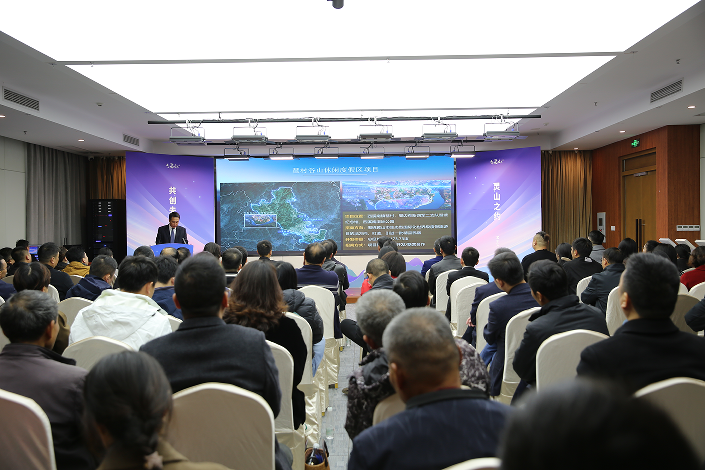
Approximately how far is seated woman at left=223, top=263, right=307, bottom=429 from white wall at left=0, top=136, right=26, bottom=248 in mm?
8170

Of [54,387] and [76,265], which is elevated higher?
[76,265]

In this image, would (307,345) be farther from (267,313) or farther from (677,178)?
(677,178)

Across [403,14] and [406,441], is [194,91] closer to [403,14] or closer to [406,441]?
[403,14]

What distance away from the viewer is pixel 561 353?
6.65ft

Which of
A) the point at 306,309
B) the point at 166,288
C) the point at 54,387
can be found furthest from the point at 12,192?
the point at 54,387

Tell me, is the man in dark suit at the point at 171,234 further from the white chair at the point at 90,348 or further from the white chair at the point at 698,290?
the white chair at the point at 698,290

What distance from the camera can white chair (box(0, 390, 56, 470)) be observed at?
4.32ft

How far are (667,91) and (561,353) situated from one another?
6.04m

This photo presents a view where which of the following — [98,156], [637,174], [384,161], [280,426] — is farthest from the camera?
[98,156]

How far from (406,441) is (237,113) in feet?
25.7

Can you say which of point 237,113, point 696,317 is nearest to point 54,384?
point 696,317

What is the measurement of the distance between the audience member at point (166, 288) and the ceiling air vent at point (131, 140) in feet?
23.4

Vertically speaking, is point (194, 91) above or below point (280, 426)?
above

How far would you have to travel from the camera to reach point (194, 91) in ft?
23.5
